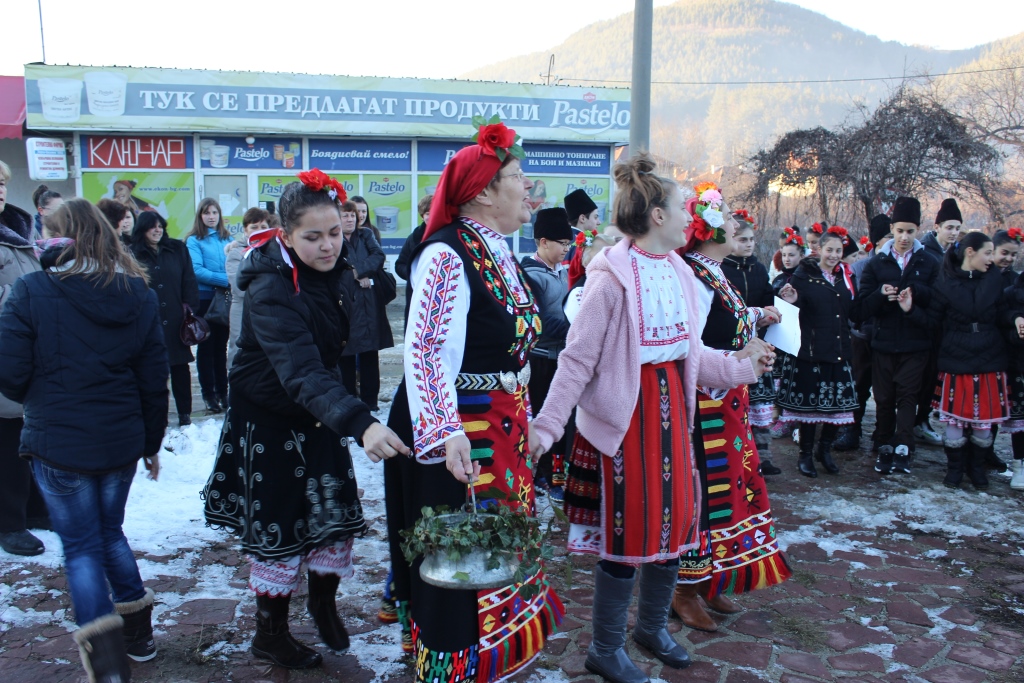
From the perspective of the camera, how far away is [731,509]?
3977 millimetres

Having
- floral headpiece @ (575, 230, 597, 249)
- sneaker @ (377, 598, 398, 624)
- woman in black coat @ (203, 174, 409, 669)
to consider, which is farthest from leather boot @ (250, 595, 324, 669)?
floral headpiece @ (575, 230, 597, 249)

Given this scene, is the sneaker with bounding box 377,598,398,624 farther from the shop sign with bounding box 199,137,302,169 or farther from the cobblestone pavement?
the shop sign with bounding box 199,137,302,169

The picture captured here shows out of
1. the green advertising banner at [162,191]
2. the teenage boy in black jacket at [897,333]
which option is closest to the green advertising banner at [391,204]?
the green advertising banner at [162,191]

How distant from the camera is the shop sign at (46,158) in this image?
14102 millimetres

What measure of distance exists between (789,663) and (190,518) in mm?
3695

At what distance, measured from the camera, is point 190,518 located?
525 centimetres

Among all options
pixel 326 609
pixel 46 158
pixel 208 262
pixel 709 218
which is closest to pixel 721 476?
pixel 709 218

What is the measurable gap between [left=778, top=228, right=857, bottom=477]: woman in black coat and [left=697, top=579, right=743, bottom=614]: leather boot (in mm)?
2849

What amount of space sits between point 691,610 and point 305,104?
44.0 feet

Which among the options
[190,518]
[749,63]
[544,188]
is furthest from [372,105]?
[749,63]

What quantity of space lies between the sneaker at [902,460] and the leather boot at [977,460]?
0.45 meters

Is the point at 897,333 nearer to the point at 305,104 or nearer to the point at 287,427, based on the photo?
the point at 287,427

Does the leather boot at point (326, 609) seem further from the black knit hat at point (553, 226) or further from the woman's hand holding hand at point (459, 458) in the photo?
the black knit hat at point (553, 226)

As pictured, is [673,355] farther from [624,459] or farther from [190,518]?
[190,518]
